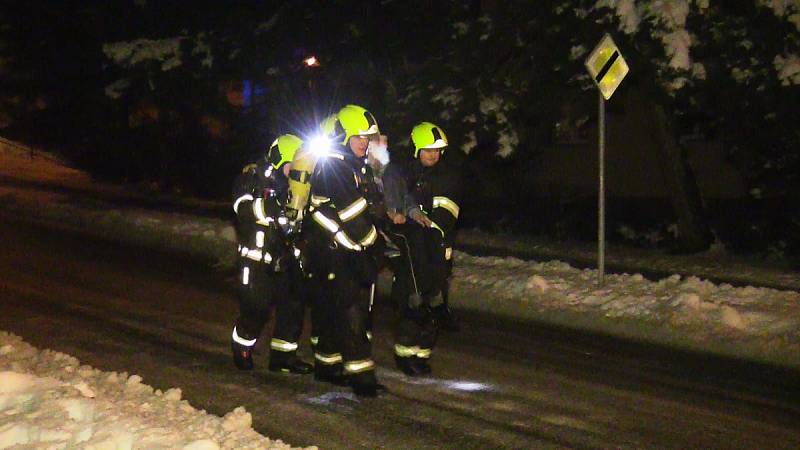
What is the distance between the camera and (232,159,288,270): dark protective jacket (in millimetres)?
7852

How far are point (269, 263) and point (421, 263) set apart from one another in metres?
1.30

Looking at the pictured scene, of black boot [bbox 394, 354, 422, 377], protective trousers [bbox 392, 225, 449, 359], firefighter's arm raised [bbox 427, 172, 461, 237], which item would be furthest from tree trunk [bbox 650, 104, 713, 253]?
black boot [bbox 394, 354, 422, 377]

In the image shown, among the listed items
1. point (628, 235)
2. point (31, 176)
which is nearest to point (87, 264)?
point (628, 235)

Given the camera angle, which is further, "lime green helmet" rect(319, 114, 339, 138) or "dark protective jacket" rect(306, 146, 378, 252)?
"lime green helmet" rect(319, 114, 339, 138)

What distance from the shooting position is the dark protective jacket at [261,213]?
7.85 meters

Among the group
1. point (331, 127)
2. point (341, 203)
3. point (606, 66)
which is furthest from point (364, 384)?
point (606, 66)

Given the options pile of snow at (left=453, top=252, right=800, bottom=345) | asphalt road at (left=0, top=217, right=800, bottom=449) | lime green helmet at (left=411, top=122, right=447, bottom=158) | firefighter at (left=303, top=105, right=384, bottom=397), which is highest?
lime green helmet at (left=411, top=122, right=447, bottom=158)

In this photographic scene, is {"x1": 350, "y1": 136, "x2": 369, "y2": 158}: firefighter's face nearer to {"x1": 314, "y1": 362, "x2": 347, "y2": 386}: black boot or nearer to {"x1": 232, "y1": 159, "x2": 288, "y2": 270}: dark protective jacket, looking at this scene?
{"x1": 232, "y1": 159, "x2": 288, "y2": 270}: dark protective jacket

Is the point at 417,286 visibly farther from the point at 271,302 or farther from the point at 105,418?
the point at 105,418

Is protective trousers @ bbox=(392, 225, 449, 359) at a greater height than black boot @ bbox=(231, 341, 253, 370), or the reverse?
protective trousers @ bbox=(392, 225, 449, 359)

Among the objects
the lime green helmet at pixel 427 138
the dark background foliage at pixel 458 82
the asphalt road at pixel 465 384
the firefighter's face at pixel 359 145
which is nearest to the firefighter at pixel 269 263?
the asphalt road at pixel 465 384

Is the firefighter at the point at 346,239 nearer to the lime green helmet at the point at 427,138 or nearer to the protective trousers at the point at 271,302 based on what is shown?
the protective trousers at the point at 271,302

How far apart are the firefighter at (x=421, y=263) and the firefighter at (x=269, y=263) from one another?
0.86 metres

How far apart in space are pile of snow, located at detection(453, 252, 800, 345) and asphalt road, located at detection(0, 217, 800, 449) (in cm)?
62
